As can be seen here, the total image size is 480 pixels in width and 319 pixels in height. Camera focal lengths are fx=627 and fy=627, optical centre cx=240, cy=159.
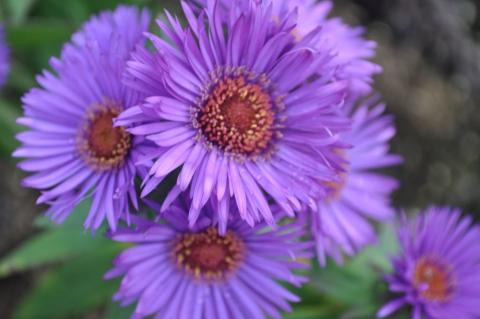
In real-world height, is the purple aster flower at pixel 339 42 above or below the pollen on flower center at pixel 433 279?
above

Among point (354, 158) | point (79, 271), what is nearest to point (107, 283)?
point (79, 271)

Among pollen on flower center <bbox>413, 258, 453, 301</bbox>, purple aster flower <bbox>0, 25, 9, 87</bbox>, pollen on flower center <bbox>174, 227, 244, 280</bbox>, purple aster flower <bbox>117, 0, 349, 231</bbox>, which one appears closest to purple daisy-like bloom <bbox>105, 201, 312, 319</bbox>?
pollen on flower center <bbox>174, 227, 244, 280</bbox>

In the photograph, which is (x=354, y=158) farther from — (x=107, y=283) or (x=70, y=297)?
(x=70, y=297)

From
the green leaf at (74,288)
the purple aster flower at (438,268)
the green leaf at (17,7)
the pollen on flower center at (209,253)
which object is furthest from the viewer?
the green leaf at (17,7)

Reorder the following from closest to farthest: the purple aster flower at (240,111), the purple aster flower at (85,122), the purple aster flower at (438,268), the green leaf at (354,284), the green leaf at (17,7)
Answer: the purple aster flower at (240,111)
the purple aster flower at (85,122)
the purple aster flower at (438,268)
the green leaf at (354,284)
the green leaf at (17,7)

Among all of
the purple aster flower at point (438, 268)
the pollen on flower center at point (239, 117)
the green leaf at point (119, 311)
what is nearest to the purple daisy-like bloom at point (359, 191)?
the purple aster flower at point (438, 268)

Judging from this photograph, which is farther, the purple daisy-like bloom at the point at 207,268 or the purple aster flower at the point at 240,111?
the purple daisy-like bloom at the point at 207,268

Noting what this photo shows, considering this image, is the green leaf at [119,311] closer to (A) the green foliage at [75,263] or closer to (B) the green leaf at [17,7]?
(A) the green foliage at [75,263]

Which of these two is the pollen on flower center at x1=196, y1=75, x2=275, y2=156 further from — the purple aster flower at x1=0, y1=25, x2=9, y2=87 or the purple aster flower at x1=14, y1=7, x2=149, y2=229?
the purple aster flower at x1=0, y1=25, x2=9, y2=87
